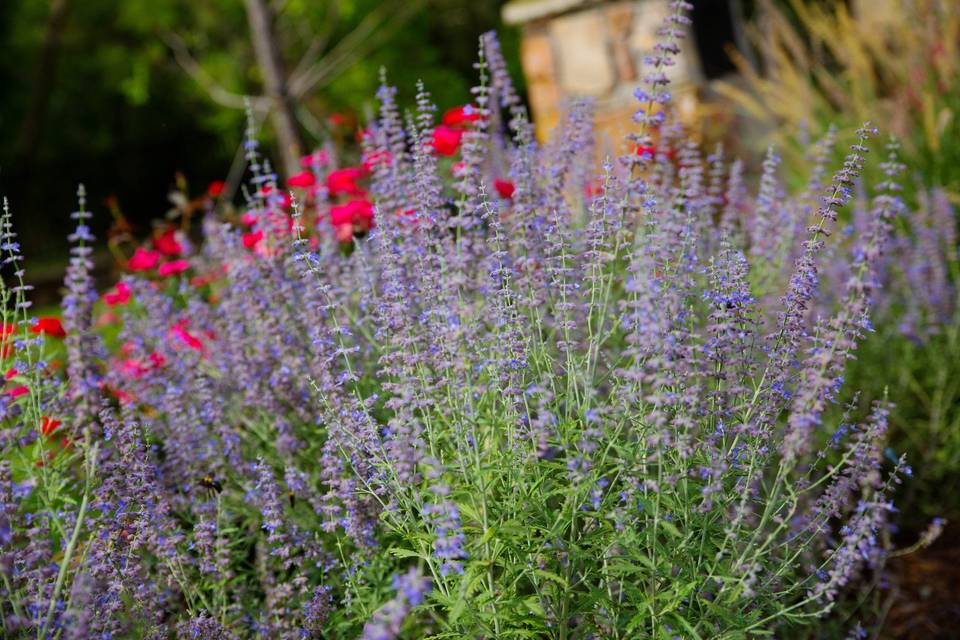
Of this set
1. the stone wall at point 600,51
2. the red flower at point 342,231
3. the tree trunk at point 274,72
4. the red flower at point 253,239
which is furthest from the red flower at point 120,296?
the stone wall at point 600,51

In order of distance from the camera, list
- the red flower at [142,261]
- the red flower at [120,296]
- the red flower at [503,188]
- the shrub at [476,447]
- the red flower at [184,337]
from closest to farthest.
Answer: the shrub at [476,447], the red flower at [184,337], the red flower at [503,188], the red flower at [120,296], the red flower at [142,261]

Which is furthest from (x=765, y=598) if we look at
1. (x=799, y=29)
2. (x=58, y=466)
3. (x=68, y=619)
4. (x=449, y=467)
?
(x=799, y=29)

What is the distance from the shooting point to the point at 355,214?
13.8ft

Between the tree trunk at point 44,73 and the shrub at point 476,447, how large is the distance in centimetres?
906

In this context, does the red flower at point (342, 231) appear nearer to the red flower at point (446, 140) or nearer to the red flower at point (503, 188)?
the red flower at point (503, 188)

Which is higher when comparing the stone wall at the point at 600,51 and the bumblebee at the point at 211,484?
the stone wall at the point at 600,51

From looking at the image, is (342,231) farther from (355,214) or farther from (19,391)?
(19,391)

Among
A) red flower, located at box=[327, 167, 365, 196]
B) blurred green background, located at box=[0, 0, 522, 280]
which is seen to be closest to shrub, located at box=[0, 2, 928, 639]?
red flower, located at box=[327, 167, 365, 196]

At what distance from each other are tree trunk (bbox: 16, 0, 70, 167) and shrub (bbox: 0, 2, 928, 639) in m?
9.06

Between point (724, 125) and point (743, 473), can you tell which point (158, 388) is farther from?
point (724, 125)

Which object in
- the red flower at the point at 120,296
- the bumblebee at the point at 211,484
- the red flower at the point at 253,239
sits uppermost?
the red flower at the point at 253,239

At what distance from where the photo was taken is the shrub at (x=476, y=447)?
2238 millimetres

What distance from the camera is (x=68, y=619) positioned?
7.05 feet

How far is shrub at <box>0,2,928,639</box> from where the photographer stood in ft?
7.34
